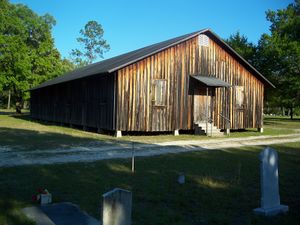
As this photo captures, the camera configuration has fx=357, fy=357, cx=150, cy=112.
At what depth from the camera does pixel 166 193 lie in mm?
7387

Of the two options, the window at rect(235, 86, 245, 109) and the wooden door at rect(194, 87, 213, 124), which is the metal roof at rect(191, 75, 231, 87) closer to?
the wooden door at rect(194, 87, 213, 124)

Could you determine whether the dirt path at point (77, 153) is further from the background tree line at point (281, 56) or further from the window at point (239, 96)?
the background tree line at point (281, 56)

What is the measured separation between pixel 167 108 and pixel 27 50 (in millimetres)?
30356

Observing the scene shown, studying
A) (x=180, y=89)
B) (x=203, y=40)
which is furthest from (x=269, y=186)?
(x=203, y=40)

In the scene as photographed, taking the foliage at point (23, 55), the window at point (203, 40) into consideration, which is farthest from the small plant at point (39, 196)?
the foliage at point (23, 55)

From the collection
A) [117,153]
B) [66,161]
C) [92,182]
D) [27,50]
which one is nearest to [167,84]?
[117,153]

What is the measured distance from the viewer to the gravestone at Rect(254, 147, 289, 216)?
6273 millimetres

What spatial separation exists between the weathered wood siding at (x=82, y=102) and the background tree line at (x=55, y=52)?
1071cm

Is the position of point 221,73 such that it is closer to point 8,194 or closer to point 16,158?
point 16,158

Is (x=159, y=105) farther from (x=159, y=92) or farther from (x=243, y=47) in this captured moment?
(x=243, y=47)

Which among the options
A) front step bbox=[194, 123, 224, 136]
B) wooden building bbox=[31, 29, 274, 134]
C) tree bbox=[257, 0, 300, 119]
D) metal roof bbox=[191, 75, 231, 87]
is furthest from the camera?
tree bbox=[257, 0, 300, 119]

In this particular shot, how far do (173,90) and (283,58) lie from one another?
20.5 meters

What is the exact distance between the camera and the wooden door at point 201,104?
74.1 feet

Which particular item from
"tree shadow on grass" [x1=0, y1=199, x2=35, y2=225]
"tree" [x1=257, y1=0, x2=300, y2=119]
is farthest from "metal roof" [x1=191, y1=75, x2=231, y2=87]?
"tree" [x1=257, y1=0, x2=300, y2=119]
